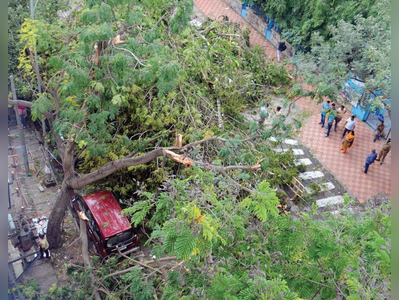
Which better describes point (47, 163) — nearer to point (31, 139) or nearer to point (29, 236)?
point (31, 139)

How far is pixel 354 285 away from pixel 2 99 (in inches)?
152

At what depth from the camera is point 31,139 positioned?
1372 cm

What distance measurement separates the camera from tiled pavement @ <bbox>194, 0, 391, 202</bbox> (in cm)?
1296

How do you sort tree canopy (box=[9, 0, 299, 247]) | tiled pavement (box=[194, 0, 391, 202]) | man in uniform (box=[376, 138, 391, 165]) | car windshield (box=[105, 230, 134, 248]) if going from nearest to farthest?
tree canopy (box=[9, 0, 299, 247]) < car windshield (box=[105, 230, 134, 248]) < tiled pavement (box=[194, 0, 391, 202]) < man in uniform (box=[376, 138, 391, 165])

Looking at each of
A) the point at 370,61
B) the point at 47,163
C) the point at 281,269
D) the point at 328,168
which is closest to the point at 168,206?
the point at 281,269

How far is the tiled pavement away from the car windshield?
264 inches

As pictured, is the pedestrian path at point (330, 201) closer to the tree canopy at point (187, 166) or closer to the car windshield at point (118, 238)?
the tree canopy at point (187, 166)

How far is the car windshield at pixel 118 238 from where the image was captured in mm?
9805

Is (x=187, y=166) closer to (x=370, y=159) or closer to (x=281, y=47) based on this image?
(x=370, y=159)

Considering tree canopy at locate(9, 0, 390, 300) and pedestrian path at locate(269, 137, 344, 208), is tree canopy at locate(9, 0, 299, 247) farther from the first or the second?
pedestrian path at locate(269, 137, 344, 208)

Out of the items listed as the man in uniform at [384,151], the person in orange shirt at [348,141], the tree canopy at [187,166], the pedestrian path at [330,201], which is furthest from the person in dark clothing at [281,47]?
the pedestrian path at [330,201]

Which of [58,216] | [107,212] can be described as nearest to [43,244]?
[58,216]

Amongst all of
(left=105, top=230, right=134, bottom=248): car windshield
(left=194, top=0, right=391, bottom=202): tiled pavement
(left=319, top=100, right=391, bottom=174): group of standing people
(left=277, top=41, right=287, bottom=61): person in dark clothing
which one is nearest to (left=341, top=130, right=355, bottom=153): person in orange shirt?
(left=319, top=100, right=391, bottom=174): group of standing people

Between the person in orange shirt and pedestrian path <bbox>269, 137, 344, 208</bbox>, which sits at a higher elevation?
the person in orange shirt
